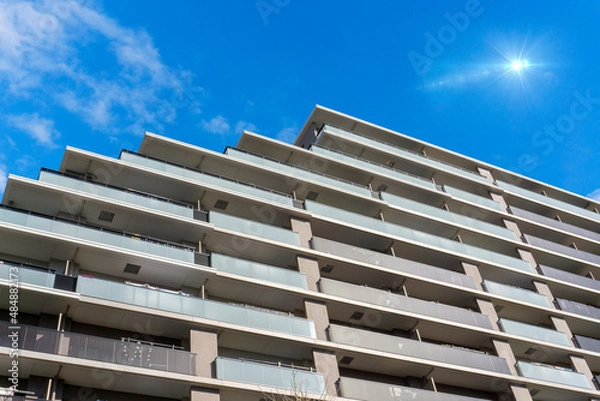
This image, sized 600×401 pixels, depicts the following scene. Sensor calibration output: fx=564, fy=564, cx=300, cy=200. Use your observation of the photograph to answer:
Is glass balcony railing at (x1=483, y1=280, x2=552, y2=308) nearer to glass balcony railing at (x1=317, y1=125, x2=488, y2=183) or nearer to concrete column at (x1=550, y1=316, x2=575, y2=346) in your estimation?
concrete column at (x1=550, y1=316, x2=575, y2=346)

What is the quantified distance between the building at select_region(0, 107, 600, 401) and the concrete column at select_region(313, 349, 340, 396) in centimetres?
8

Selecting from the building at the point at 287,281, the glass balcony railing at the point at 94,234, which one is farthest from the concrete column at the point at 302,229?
the glass balcony railing at the point at 94,234

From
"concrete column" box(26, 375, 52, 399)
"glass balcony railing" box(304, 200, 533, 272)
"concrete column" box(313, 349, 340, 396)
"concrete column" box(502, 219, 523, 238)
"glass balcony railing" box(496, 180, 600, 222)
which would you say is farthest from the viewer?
"glass balcony railing" box(496, 180, 600, 222)

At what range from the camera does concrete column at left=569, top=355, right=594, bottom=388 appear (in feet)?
118

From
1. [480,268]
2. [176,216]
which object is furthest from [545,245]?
[176,216]

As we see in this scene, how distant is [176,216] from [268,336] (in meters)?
7.76

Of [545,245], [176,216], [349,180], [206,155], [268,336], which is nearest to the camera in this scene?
[268,336]

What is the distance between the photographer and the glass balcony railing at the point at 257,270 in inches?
1109

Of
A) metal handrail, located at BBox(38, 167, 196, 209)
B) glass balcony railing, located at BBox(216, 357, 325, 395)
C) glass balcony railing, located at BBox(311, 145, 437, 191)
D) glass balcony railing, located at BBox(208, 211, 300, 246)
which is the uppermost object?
glass balcony railing, located at BBox(311, 145, 437, 191)

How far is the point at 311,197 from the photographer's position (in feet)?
122

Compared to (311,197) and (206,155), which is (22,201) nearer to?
(206,155)

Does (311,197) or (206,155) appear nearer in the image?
(206,155)

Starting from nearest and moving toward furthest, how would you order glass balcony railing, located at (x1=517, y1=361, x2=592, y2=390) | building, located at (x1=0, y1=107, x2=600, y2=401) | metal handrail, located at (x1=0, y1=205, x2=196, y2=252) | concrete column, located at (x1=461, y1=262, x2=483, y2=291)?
building, located at (x1=0, y1=107, x2=600, y2=401)
metal handrail, located at (x1=0, y1=205, x2=196, y2=252)
glass balcony railing, located at (x1=517, y1=361, x2=592, y2=390)
concrete column, located at (x1=461, y1=262, x2=483, y2=291)

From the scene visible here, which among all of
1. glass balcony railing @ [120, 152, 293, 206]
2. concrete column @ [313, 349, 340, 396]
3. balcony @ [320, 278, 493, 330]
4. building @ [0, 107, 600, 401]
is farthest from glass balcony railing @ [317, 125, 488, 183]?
concrete column @ [313, 349, 340, 396]
